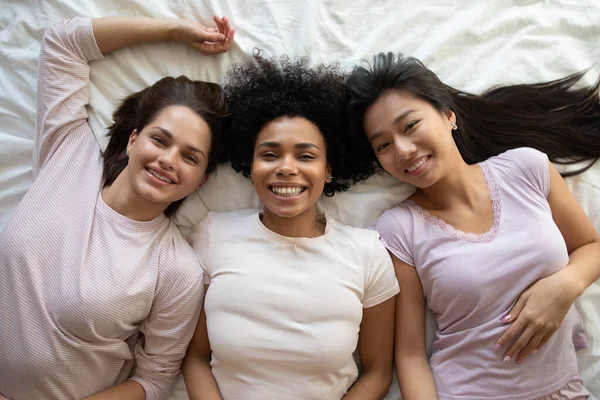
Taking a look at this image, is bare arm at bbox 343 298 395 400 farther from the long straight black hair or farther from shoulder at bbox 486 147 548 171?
shoulder at bbox 486 147 548 171

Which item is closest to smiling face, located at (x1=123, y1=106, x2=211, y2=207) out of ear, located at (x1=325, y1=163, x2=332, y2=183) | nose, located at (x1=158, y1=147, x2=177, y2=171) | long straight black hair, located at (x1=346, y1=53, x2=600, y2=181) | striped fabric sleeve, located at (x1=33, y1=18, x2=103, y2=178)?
nose, located at (x1=158, y1=147, x2=177, y2=171)

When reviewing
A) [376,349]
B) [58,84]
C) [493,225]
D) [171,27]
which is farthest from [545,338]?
[58,84]

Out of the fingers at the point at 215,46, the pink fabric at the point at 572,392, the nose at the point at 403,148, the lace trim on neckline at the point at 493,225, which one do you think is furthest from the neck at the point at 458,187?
the fingers at the point at 215,46

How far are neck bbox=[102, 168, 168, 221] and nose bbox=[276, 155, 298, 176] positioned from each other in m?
0.37

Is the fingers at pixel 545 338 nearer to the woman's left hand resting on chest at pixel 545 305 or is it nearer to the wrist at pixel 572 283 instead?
the woman's left hand resting on chest at pixel 545 305

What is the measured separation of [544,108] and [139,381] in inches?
55.5

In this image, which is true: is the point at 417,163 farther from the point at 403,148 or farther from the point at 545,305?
the point at 545,305

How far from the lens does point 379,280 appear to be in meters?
1.33

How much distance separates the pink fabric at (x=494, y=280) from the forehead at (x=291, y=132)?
36cm

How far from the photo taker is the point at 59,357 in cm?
124

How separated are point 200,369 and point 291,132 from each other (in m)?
0.68

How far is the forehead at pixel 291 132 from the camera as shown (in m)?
1.29

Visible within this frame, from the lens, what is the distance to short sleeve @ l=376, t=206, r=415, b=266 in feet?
4.52

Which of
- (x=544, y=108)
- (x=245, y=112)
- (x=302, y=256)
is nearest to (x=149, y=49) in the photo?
(x=245, y=112)
